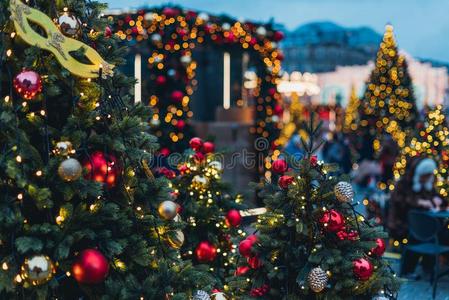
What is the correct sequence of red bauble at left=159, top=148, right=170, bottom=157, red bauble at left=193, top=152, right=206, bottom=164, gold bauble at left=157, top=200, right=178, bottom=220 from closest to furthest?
gold bauble at left=157, top=200, right=178, bottom=220 → red bauble at left=193, top=152, right=206, bottom=164 → red bauble at left=159, top=148, right=170, bottom=157

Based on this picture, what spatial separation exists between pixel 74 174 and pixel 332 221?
1.94 m

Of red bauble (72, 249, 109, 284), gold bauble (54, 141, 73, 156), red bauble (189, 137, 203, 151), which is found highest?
gold bauble (54, 141, 73, 156)

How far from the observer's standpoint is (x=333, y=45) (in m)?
70.3

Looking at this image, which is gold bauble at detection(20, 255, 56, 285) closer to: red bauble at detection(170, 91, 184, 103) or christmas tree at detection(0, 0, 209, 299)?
christmas tree at detection(0, 0, 209, 299)

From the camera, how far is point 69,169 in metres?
3.29

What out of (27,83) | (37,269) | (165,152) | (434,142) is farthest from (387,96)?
(37,269)

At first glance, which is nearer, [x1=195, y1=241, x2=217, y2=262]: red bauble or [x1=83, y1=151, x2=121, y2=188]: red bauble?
[x1=83, y1=151, x2=121, y2=188]: red bauble

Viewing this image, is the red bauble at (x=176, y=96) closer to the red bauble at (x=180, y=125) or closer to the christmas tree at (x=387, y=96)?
the red bauble at (x=180, y=125)

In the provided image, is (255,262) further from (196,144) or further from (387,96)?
(387,96)

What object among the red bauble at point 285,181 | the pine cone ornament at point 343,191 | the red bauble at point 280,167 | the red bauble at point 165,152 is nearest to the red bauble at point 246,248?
the red bauble at point 285,181

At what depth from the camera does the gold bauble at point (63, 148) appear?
340 centimetres

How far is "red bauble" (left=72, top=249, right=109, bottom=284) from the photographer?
3.34 meters

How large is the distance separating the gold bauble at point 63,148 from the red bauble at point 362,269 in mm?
2138

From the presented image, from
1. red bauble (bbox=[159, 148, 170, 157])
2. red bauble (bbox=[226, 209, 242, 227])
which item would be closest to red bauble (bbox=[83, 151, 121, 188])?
red bauble (bbox=[226, 209, 242, 227])
